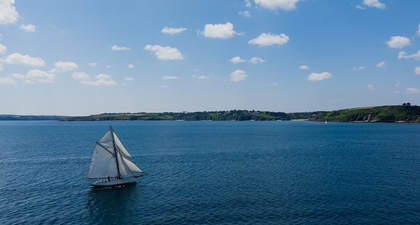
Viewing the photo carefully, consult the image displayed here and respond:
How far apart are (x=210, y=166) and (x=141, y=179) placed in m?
22.3

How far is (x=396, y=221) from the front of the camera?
152 ft

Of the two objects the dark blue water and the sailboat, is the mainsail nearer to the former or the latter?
the sailboat

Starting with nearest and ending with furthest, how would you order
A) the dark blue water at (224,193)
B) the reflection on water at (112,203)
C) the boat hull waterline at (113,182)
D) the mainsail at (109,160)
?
1. the dark blue water at (224,193)
2. the reflection on water at (112,203)
3. the boat hull waterline at (113,182)
4. the mainsail at (109,160)

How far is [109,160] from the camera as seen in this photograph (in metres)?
70.1

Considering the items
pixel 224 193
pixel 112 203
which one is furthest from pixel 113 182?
pixel 224 193

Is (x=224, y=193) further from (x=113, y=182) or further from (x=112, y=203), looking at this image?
(x=113, y=182)

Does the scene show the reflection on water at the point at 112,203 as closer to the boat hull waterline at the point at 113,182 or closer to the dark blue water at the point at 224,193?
the dark blue water at the point at 224,193

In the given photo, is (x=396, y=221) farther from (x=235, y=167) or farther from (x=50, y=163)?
(x=50, y=163)

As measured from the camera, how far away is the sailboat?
68438mm

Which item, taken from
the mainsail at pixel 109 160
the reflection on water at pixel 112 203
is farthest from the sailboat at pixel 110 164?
the reflection on water at pixel 112 203

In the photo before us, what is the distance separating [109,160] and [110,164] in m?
0.95

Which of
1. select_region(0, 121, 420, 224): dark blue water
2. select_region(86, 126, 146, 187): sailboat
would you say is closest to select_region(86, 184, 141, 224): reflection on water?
select_region(0, 121, 420, 224): dark blue water

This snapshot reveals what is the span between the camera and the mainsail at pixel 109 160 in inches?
2704

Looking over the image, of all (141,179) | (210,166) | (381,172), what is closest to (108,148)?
(141,179)
